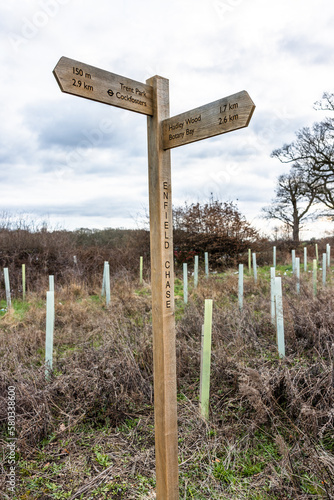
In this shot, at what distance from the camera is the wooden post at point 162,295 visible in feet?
7.43

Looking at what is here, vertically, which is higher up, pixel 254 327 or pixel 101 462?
pixel 254 327

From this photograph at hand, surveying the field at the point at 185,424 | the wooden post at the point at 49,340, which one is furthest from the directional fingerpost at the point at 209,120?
the wooden post at the point at 49,340

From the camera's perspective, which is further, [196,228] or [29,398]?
[196,228]

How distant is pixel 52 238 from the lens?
16.0 metres

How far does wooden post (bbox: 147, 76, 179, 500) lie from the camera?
89.2 inches

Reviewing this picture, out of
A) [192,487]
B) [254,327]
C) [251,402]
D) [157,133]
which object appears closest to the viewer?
[157,133]

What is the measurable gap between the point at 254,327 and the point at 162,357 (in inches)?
149

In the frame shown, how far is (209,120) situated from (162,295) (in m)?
1.10

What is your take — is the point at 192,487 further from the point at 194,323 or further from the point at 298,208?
the point at 298,208

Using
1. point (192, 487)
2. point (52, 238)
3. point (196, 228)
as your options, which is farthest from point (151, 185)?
point (196, 228)

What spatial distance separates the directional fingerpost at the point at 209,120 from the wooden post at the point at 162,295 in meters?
0.10

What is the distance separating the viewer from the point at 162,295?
2273 mm

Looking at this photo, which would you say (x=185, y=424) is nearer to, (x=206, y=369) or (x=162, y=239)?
(x=206, y=369)

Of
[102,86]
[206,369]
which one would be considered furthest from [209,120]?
[206,369]
